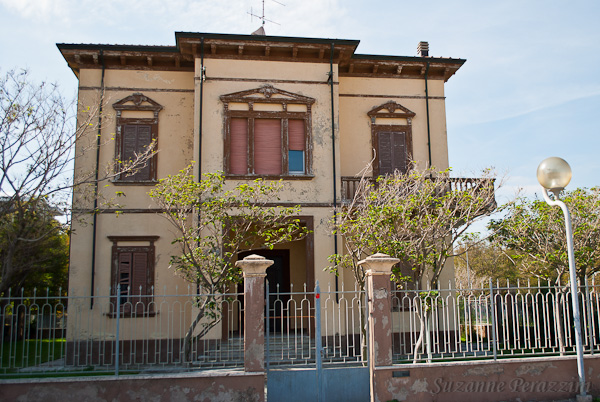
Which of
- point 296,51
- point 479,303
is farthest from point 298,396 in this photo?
point 296,51

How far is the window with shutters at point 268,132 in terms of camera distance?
15.5 metres

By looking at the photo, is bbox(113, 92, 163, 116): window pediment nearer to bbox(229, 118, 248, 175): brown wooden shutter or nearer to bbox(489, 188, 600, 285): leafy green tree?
Answer: bbox(229, 118, 248, 175): brown wooden shutter

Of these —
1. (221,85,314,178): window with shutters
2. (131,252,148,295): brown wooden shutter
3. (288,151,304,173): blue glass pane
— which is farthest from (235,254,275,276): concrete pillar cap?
(131,252,148,295): brown wooden shutter

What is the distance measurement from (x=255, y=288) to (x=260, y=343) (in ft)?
2.93

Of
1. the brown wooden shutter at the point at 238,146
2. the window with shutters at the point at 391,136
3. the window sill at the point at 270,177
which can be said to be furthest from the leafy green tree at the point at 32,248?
the window with shutters at the point at 391,136

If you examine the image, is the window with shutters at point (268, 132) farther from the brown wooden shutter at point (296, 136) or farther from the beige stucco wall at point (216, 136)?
the beige stucco wall at point (216, 136)

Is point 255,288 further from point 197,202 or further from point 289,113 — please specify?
point 289,113

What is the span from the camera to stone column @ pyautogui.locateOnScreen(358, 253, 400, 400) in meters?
9.12

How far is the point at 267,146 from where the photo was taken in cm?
1580

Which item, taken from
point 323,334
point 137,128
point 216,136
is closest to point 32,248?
point 137,128

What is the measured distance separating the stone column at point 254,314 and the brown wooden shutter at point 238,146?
668 centimetres

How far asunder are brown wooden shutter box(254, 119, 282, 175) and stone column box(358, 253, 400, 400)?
6.87 metres

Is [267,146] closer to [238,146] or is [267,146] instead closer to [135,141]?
[238,146]
